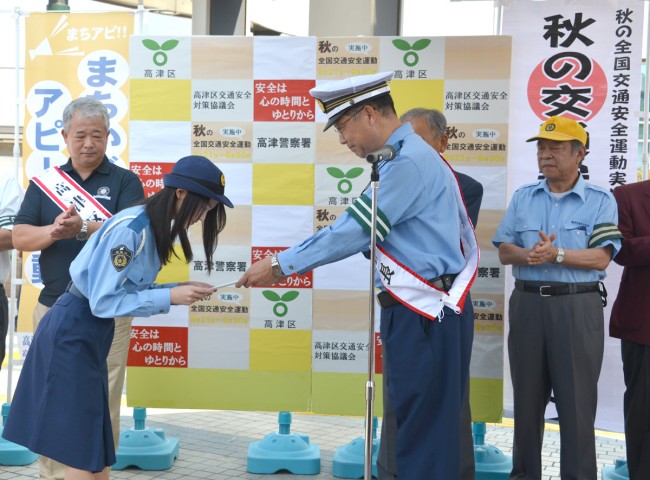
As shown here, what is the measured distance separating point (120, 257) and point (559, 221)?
2.19m

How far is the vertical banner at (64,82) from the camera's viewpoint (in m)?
5.30

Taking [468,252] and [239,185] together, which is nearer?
[468,252]

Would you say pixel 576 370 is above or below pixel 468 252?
below

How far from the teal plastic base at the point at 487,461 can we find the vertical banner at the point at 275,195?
0.22m

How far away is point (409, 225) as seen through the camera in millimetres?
2871

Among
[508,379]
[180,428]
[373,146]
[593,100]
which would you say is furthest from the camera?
[180,428]

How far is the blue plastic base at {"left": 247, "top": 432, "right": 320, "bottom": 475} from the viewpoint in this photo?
4.46 metres

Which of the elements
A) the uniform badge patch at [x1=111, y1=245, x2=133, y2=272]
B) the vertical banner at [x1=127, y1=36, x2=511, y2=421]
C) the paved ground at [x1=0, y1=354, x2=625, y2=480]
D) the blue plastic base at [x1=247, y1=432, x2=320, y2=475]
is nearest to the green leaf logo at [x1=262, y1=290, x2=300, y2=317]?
the vertical banner at [x1=127, y1=36, x2=511, y2=421]

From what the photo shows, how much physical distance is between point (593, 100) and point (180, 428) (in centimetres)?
327

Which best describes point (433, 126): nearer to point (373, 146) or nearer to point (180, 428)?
point (373, 146)

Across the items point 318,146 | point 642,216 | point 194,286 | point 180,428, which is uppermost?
point 318,146

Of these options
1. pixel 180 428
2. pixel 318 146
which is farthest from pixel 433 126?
pixel 180 428

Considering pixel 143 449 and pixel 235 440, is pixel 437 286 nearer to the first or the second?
pixel 143 449

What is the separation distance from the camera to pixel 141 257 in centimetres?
276
